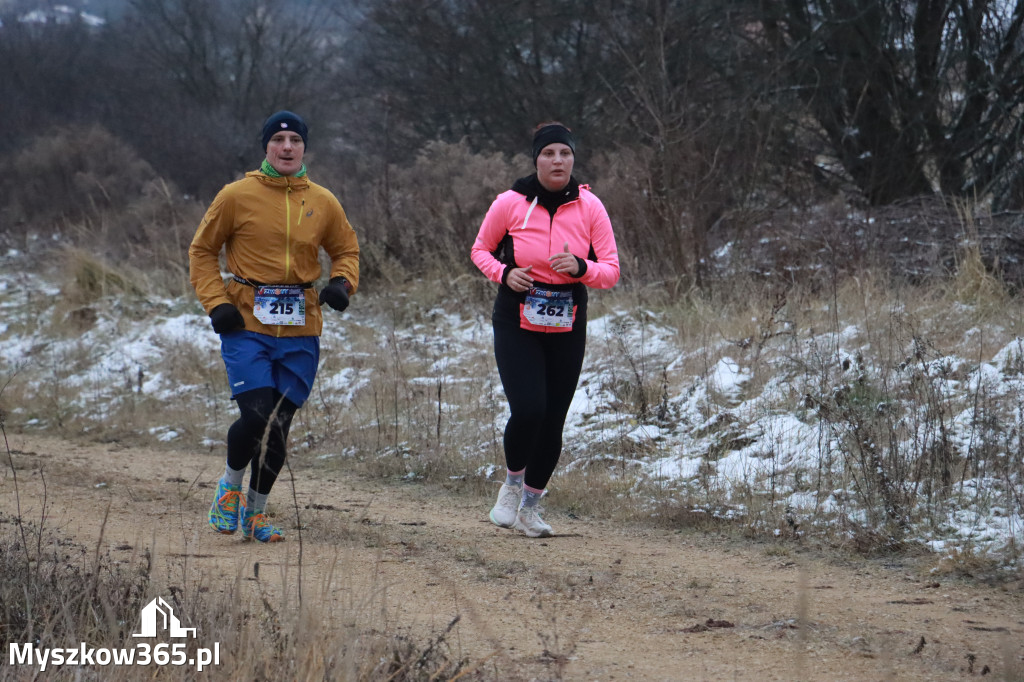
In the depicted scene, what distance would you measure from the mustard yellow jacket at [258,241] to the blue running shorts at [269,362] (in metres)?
0.05

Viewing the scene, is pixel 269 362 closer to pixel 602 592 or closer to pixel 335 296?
pixel 335 296

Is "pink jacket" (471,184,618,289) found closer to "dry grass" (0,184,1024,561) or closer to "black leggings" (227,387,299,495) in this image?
"black leggings" (227,387,299,495)

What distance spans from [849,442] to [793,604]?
2.07m

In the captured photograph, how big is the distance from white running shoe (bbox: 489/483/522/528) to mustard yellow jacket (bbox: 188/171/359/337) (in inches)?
52.7

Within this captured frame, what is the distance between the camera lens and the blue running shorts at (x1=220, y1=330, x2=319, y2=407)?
5.28 metres

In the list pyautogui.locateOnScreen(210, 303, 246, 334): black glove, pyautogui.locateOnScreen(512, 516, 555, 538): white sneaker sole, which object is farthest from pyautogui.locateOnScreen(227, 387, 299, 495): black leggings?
pyautogui.locateOnScreen(512, 516, 555, 538): white sneaker sole

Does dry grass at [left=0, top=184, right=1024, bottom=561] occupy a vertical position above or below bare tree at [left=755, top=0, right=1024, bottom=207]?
below

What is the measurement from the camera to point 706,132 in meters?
12.4

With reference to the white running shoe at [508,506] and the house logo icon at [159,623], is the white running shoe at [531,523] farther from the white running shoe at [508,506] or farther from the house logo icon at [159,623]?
the house logo icon at [159,623]

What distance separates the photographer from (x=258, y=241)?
17.6ft

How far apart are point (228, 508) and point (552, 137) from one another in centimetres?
243

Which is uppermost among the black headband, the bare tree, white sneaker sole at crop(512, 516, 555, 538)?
the bare tree

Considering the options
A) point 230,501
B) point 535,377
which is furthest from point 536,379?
point 230,501

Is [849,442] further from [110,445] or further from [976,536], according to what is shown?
[110,445]
